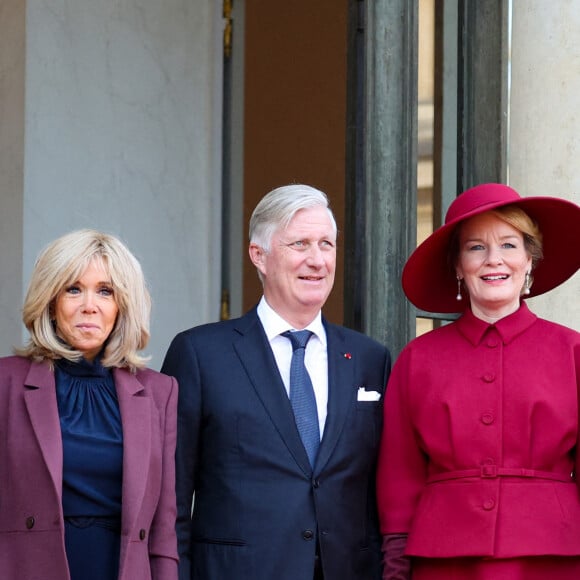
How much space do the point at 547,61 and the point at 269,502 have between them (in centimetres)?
233

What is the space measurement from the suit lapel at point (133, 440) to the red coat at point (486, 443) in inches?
30.7

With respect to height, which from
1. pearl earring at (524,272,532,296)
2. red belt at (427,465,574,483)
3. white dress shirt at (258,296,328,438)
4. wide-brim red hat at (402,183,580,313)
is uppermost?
wide-brim red hat at (402,183,580,313)

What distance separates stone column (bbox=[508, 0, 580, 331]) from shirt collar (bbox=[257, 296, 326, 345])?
1.32 meters

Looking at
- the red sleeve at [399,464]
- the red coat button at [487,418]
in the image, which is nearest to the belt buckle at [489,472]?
the red coat button at [487,418]

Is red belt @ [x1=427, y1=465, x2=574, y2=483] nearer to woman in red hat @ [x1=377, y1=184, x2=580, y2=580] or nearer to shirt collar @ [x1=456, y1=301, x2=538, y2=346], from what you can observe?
woman in red hat @ [x1=377, y1=184, x2=580, y2=580]

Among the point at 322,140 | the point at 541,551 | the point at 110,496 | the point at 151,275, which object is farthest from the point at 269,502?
the point at 322,140

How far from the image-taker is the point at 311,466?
4.15 metres

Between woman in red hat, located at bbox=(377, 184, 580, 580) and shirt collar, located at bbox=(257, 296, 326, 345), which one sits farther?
shirt collar, located at bbox=(257, 296, 326, 345)

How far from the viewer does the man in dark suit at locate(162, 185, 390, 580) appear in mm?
4102

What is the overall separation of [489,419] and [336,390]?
470 millimetres

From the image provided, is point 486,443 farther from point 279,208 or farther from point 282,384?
point 279,208

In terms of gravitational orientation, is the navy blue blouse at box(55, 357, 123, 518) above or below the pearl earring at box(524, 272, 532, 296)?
below

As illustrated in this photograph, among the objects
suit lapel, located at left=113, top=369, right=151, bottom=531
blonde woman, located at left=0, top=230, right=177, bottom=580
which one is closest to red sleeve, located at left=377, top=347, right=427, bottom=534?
blonde woman, located at left=0, top=230, right=177, bottom=580

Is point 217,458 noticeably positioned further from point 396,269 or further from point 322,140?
point 322,140
